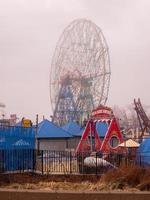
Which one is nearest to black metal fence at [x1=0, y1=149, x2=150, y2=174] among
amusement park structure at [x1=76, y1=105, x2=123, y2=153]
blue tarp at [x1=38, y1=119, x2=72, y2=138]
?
amusement park structure at [x1=76, y1=105, x2=123, y2=153]

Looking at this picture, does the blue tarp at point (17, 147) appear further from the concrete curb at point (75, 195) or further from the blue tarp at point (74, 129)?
the blue tarp at point (74, 129)

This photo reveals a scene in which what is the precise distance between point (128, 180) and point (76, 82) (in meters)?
75.1

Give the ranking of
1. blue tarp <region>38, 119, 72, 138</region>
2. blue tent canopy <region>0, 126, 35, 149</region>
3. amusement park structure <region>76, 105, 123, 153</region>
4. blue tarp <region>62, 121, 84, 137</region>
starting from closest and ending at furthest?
blue tent canopy <region>0, 126, 35, 149</region> → amusement park structure <region>76, 105, 123, 153</region> → blue tarp <region>38, 119, 72, 138</region> → blue tarp <region>62, 121, 84, 137</region>

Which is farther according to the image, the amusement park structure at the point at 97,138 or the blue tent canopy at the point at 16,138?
the amusement park structure at the point at 97,138

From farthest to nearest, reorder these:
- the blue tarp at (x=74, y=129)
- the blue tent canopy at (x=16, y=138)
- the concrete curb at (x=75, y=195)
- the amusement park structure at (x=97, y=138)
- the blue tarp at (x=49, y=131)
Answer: the blue tarp at (x=74, y=129) < the blue tarp at (x=49, y=131) < the amusement park structure at (x=97, y=138) < the blue tent canopy at (x=16, y=138) < the concrete curb at (x=75, y=195)

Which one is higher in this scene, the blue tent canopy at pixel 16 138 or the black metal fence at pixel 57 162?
the blue tent canopy at pixel 16 138

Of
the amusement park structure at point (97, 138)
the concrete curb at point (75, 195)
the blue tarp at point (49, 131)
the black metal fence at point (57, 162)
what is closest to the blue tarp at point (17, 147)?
the black metal fence at point (57, 162)

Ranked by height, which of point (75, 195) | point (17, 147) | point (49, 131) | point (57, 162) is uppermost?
point (49, 131)

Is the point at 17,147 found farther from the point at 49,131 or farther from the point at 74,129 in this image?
the point at 74,129

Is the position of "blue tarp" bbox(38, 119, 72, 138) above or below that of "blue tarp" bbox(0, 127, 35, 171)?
above

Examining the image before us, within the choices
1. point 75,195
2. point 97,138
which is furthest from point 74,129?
point 75,195

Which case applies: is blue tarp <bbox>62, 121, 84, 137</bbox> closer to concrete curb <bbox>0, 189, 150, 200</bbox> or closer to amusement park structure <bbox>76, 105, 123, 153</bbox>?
amusement park structure <bbox>76, 105, 123, 153</bbox>

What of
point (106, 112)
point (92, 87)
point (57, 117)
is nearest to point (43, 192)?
point (106, 112)

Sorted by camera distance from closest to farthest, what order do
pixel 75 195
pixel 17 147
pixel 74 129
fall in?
pixel 75 195
pixel 17 147
pixel 74 129
